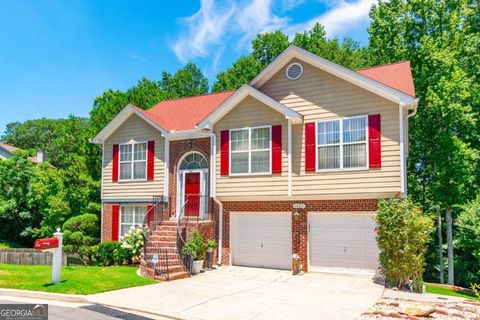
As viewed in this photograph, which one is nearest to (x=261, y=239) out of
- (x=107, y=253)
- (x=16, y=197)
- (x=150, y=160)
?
(x=150, y=160)

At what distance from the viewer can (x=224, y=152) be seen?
16812 millimetres

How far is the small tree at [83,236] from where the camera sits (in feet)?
65.9

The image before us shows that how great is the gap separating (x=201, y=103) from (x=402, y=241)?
12255 mm

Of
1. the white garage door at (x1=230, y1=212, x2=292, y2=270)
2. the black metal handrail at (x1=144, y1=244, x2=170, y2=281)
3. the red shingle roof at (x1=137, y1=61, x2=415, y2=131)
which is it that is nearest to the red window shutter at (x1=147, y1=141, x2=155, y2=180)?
the red shingle roof at (x1=137, y1=61, x2=415, y2=131)

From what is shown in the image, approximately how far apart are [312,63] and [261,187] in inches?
209

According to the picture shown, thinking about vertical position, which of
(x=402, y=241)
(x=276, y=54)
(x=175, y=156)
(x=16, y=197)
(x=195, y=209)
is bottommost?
(x=402, y=241)

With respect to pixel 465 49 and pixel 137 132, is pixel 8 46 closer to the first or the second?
pixel 137 132

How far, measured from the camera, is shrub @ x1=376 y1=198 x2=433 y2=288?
1246cm

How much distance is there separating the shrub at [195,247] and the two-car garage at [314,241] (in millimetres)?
1997

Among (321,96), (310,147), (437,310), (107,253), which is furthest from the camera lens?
(107,253)

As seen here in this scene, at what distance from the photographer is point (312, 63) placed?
1570 cm

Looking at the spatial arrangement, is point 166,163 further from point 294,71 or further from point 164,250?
point 294,71

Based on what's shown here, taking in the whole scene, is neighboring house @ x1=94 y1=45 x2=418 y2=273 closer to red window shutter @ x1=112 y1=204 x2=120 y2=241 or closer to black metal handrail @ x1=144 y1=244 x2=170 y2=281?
black metal handrail @ x1=144 y1=244 x2=170 y2=281

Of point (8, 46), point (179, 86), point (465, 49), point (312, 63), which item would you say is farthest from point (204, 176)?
point (179, 86)
